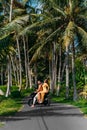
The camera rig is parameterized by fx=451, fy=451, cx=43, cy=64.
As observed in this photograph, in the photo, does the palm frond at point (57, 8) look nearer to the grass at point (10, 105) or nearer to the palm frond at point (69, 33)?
the palm frond at point (69, 33)

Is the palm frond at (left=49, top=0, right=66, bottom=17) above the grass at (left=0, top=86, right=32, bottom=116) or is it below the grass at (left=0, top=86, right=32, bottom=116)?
above

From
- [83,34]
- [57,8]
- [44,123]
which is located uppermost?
[57,8]

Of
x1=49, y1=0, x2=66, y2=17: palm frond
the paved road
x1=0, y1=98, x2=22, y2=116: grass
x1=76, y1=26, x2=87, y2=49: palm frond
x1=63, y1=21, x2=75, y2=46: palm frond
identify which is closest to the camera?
the paved road

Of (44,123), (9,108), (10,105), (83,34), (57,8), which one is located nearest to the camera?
(44,123)

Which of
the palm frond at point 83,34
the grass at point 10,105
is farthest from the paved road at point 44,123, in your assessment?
the palm frond at point 83,34

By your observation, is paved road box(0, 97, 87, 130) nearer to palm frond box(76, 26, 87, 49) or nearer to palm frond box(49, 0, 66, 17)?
palm frond box(76, 26, 87, 49)

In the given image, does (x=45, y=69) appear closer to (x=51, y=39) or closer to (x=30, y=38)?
(x=30, y=38)

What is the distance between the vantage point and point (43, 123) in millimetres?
15344

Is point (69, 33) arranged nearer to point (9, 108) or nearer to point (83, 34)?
point (83, 34)

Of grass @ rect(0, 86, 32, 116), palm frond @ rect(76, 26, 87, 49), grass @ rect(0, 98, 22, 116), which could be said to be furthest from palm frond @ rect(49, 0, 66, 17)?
grass @ rect(0, 98, 22, 116)

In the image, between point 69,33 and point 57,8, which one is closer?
point 69,33

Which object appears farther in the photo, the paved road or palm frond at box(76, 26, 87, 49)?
palm frond at box(76, 26, 87, 49)

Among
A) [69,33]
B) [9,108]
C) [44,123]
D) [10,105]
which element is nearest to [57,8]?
[69,33]

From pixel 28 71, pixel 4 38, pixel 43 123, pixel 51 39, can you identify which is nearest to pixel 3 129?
pixel 43 123
